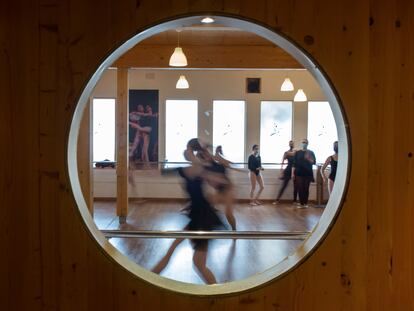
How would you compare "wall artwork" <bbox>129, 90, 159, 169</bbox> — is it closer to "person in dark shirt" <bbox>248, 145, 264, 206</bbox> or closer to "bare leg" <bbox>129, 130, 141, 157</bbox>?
"bare leg" <bbox>129, 130, 141, 157</bbox>

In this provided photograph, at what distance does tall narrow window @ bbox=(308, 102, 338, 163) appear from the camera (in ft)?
33.7

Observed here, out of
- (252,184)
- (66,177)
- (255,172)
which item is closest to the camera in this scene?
(66,177)

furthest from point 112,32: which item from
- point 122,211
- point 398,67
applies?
point 122,211

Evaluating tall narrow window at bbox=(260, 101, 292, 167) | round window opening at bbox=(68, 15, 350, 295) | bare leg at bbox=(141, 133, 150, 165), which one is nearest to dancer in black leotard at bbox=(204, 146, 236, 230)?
round window opening at bbox=(68, 15, 350, 295)

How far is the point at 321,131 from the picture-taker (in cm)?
1032

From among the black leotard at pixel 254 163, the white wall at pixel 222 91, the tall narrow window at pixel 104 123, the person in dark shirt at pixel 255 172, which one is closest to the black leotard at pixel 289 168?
the white wall at pixel 222 91

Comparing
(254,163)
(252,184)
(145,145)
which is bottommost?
(252,184)

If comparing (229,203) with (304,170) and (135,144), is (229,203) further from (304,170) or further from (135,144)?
(135,144)

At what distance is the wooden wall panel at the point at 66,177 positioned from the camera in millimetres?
1905

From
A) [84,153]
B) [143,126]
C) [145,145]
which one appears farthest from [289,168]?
[84,153]

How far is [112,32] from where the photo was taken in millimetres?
1904

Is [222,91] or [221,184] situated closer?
[221,184]

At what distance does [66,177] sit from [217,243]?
457cm

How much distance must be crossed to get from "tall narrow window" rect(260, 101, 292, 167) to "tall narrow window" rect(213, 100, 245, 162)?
0.48 meters
